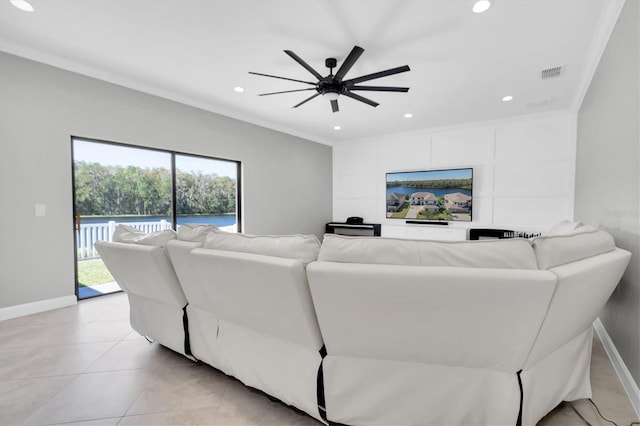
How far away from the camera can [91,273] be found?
386 centimetres

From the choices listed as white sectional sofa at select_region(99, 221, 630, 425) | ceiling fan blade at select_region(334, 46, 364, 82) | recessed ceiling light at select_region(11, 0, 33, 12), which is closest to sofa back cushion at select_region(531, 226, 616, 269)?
white sectional sofa at select_region(99, 221, 630, 425)

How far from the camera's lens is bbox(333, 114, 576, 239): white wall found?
4602 millimetres

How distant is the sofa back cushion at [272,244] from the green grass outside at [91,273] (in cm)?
314

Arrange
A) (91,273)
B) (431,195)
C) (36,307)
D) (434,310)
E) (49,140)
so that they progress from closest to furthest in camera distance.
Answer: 1. (434,310)
2. (36,307)
3. (49,140)
4. (91,273)
5. (431,195)

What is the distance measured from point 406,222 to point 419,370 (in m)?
5.02

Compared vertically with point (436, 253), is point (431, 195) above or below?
above

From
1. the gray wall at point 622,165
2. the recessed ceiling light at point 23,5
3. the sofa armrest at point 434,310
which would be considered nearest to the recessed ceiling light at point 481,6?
the gray wall at point 622,165

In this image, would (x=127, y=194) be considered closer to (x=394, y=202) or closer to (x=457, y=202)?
(x=394, y=202)

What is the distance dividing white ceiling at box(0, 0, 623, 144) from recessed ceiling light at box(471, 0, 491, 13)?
0.22 feet

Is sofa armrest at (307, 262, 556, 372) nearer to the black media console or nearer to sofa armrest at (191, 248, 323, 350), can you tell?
sofa armrest at (191, 248, 323, 350)

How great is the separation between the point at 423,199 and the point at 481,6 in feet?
12.9

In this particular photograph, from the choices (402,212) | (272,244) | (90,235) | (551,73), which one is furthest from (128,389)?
(402,212)

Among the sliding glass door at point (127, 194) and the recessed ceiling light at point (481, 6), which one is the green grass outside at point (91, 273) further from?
the recessed ceiling light at point (481, 6)

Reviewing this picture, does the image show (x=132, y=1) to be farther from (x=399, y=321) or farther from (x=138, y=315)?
(x=399, y=321)
